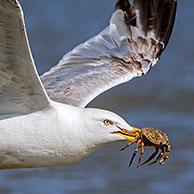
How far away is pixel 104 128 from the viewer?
7621 mm

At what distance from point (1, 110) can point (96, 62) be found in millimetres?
1878

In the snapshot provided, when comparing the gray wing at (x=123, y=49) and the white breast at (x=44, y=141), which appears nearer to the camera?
the white breast at (x=44, y=141)

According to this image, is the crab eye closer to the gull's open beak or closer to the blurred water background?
the gull's open beak

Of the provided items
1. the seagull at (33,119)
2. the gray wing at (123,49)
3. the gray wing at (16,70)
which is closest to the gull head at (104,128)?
the seagull at (33,119)

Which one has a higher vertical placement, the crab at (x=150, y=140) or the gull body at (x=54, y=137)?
the crab at (x=150, y=140)

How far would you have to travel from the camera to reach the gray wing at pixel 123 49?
9.19 m

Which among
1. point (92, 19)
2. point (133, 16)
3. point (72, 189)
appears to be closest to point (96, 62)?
point (133, 16)

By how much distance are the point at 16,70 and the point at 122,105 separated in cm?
466

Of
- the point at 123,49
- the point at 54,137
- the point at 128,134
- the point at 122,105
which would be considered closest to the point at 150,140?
the point at 128,134

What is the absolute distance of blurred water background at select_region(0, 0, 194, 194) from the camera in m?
10.6

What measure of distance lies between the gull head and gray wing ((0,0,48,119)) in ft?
1.01

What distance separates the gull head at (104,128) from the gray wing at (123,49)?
1365mm

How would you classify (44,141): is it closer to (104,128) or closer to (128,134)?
(104,128)

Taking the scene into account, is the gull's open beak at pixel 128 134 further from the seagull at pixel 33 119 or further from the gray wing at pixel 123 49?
the gray wing at pixel 123 49
